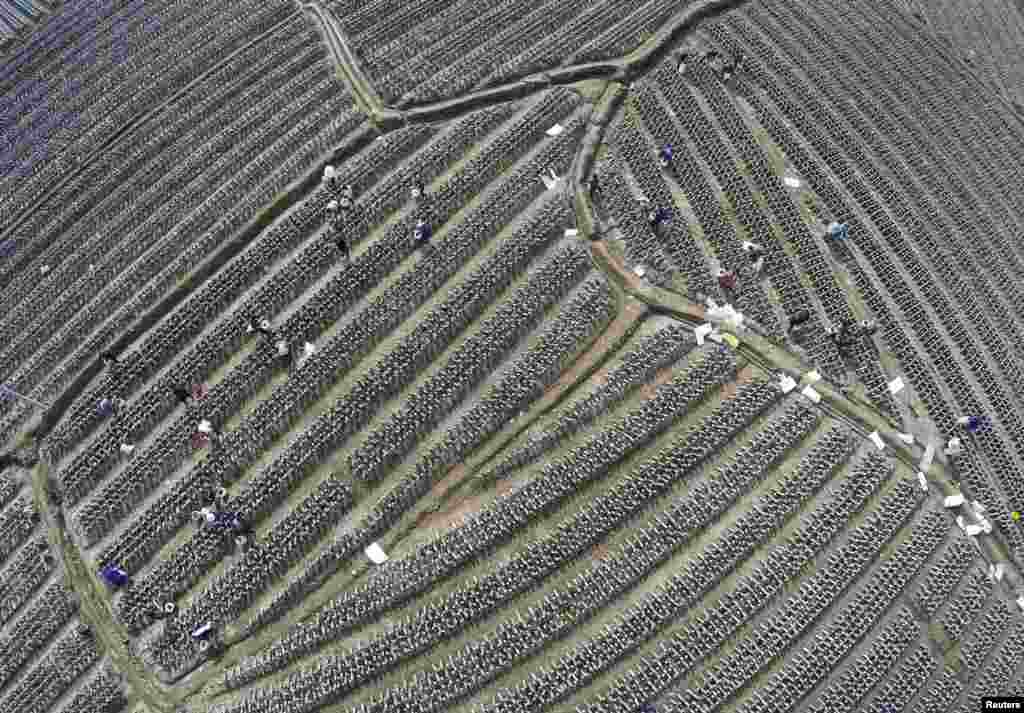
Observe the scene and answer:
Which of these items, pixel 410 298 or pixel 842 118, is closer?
pixel 410 298

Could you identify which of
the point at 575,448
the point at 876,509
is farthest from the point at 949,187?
the point at 575,448

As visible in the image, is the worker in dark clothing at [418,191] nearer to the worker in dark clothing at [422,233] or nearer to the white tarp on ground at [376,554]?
the worker in dark clothing at [422,233]

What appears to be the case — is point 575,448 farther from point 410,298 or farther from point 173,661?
point 173,661

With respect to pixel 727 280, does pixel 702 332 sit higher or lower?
lower

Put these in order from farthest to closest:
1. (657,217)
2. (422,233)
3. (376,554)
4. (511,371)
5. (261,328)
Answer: (657,217)
(422,233)
(261,328)
(511,371)
(376,554)

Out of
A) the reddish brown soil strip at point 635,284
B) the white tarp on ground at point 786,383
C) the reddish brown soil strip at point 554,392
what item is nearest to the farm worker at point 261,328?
the reddish brown soil strip at point 554,392

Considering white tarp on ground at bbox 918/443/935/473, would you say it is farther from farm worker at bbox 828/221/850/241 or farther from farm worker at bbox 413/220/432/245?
farm worker at bbox 413/220/432/245

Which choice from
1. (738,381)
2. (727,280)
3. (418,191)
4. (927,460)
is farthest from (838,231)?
(418,191)

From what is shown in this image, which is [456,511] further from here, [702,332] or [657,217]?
[657,217]
